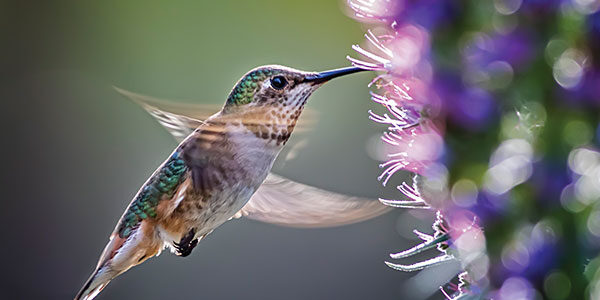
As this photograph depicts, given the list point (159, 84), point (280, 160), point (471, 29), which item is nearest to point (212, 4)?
point (159, 84)

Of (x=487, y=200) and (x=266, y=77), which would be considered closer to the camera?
(x=487, y=200)

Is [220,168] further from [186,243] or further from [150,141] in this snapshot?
[150,141]

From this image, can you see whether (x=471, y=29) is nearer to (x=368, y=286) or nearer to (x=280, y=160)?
(x=280, y=160)

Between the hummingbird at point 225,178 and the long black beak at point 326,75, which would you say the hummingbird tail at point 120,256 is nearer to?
the hummingbird at point 225,178

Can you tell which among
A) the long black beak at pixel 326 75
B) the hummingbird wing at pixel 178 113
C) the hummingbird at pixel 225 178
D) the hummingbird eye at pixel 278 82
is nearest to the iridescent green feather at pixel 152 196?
the hummingbird at pixel 225 178

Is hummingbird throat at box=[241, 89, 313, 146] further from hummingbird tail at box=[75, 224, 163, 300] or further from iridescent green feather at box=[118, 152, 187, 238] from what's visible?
hummingbird tail at box=[75, 224, 163, 300]

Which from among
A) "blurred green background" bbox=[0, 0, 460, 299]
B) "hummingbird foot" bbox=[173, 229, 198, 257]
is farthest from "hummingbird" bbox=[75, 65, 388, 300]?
"blurred green background" bbox=[0, 0, 460, 299]

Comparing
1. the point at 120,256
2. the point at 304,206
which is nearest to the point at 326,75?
the point at 304,206
